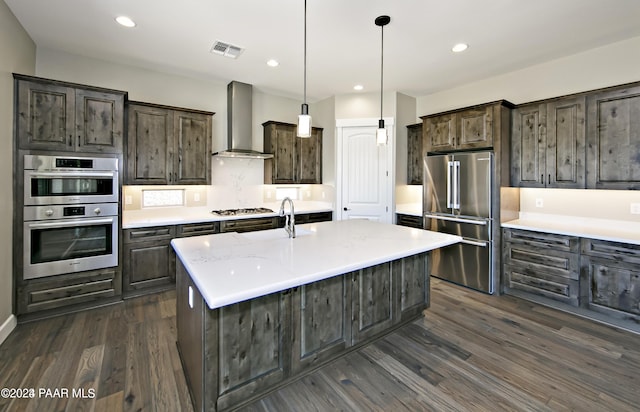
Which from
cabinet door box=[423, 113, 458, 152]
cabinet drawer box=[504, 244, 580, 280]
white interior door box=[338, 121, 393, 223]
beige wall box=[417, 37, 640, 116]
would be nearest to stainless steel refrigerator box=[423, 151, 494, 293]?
cabinet door box=[423, 113, 458, 152]

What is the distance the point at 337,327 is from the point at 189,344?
1.00 m

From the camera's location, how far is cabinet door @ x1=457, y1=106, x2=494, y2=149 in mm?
3586

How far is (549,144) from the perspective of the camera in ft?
11.0

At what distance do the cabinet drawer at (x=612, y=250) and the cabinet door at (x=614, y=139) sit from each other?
0.58 meters

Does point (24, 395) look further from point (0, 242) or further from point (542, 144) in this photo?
point (542, 144)

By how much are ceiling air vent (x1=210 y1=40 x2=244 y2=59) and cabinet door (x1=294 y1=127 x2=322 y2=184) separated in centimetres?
173

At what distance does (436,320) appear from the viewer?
9.61 feet

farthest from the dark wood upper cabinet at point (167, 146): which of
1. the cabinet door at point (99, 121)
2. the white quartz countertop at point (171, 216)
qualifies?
the white quartz countertop at point (171, 216)

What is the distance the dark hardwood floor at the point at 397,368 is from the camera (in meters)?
1.84

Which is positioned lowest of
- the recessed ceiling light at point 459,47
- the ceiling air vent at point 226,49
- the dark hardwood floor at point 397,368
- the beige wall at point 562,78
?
the dark hardwood floor at point 397,368

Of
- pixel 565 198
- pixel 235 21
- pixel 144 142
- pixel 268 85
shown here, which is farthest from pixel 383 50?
pixel 144 142

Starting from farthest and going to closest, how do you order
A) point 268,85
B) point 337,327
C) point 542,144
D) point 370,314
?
point 268,85 → point 542,144 → point 370,314 → point 337,327

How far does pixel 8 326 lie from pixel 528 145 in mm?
5631

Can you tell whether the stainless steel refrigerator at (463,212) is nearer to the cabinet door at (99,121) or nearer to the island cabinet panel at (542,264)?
the island cabinet panel at (542,264)
